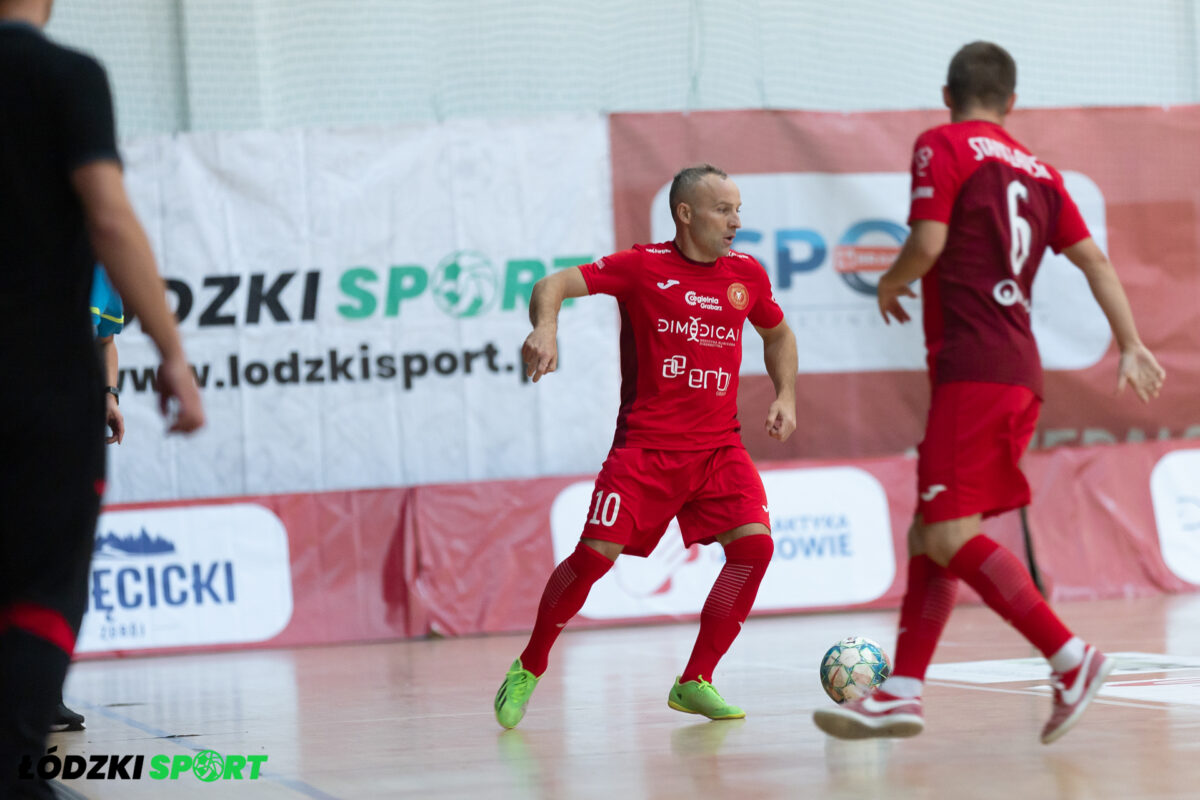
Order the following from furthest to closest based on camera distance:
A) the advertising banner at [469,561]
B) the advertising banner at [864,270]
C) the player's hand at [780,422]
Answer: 1. the advertising banner at [864,270]
2. the advertising banner at [469,561]
3. the player's hand at [780,422]

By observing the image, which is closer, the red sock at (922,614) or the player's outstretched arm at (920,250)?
the red sock at (922,614)

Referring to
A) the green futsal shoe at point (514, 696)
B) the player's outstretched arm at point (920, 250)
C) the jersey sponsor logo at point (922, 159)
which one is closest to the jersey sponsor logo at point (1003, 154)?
the jersey sponsor logo at point (922, 159)

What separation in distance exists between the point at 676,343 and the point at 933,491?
1.47 m

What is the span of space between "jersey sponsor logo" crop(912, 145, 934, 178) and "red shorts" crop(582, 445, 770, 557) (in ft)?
4.73

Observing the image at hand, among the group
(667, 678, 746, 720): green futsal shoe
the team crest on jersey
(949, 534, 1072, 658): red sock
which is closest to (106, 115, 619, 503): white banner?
the team crest on jersey

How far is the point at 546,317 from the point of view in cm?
513

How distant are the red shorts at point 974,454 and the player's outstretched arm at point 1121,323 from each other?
1.17ft

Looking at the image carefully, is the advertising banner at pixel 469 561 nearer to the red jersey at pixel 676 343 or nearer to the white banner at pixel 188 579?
the white banner at pixel 188 579

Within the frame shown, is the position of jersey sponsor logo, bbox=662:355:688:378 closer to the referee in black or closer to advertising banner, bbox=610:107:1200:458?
the referee in black

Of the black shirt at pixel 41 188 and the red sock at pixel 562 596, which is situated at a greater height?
the black shirt at pixel 41 188

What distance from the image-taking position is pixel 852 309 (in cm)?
1196

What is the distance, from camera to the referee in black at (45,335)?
9.45 feet

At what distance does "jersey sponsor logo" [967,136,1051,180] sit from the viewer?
4.38 m

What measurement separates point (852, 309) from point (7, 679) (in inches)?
384
